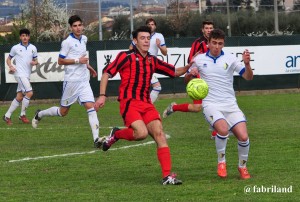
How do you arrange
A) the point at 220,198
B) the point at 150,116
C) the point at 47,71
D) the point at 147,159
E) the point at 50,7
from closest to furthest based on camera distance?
the point at 220,198 < the point at 150,116 < the point at 147,159 < the point at 47,71 < the point at 50,7

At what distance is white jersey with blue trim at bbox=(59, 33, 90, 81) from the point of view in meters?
15.4

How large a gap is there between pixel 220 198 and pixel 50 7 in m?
46.8

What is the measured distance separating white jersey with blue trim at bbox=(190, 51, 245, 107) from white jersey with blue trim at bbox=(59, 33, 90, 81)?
4526 millimetres

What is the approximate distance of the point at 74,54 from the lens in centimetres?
1547

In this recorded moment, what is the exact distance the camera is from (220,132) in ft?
35.5

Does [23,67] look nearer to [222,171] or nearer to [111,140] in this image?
[111,140]

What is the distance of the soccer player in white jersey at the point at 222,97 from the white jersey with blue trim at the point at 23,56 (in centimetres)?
1004

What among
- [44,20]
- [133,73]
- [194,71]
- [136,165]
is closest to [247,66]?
[194,71]

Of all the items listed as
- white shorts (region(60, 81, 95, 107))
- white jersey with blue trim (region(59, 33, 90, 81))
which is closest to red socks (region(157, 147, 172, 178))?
white shorts (region(60, 81, 95, 107))

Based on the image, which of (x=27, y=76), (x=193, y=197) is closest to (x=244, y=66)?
(x=193, y=197)

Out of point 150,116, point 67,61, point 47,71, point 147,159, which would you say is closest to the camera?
point 150,116

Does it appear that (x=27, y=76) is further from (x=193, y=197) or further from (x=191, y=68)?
(x=193, y=197)

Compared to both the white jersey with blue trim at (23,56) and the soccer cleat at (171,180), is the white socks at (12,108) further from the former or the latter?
the soccer cleat at (171,180)

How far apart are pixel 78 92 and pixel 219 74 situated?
16.0ft
